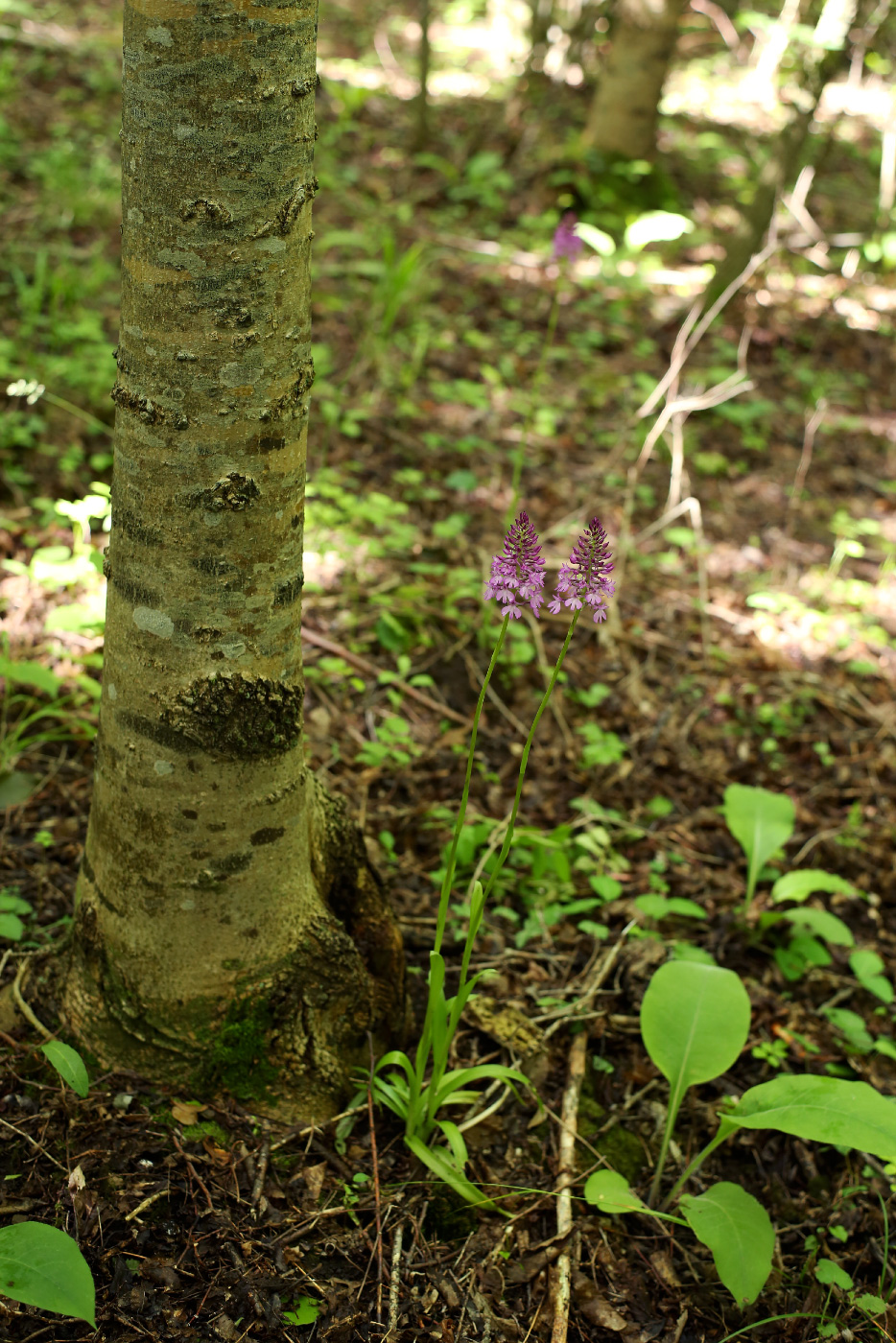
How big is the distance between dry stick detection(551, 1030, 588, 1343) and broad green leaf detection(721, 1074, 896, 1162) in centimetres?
33

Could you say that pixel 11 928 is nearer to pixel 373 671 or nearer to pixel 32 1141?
pixel 32 1141

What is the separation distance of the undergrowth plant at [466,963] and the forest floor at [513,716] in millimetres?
94

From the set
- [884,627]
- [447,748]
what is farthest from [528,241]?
[447,748]

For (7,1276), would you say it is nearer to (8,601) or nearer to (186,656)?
(186,656)

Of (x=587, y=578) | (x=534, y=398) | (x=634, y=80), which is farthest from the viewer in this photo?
(x=634, y=80)

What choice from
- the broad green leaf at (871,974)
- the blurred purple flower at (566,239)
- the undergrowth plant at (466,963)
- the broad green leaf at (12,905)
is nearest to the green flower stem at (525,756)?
the undergrowth plant at (466,963)

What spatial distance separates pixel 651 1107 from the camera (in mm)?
2119

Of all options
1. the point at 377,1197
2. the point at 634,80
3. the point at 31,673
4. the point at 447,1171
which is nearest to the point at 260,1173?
the point at 377,1197

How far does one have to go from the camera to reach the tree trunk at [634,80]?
263 inches

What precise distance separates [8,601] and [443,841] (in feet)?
5.20

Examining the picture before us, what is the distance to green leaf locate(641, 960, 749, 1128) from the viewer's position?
193 centimetres

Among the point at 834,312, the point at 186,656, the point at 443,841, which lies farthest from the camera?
the point at 834,312

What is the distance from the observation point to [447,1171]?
1.74m

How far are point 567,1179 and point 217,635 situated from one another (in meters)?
1.30
